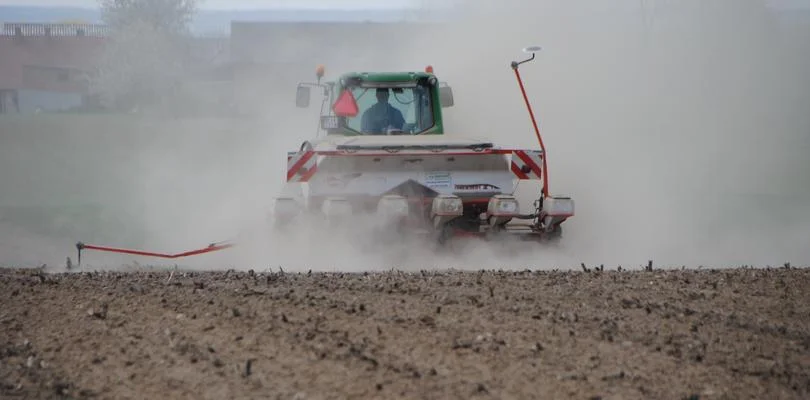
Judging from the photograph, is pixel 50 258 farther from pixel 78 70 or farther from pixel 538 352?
pixel 78 70

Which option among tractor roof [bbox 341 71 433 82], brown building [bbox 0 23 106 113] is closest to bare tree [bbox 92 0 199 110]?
A: brown building [bbox 0 23 106 113]

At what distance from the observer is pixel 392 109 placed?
15.2 meters

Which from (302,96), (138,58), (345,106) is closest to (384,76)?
(345,106)

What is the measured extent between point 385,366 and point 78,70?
5766 centimetres

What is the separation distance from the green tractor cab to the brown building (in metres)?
44.9

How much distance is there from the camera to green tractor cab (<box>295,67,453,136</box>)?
589 inches

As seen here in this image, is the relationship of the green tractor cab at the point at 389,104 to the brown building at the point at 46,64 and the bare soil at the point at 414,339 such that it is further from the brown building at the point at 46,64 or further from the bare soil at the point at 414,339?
the brown building at the point at 46,64

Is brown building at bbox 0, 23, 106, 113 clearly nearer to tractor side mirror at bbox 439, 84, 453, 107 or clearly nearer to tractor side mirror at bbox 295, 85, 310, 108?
tractor side mirror at bbox 295, 85, 310, 108

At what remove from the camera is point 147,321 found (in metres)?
8.00

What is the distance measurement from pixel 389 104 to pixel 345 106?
29.8 inches

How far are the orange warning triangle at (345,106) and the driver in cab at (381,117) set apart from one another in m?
0.29

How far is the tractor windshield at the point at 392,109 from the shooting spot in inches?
591

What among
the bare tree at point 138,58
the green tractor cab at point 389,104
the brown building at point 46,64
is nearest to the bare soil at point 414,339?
the green tractor cab at point 389,104

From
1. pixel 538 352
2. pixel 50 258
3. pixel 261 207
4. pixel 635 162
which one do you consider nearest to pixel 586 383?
pixel 538 352
